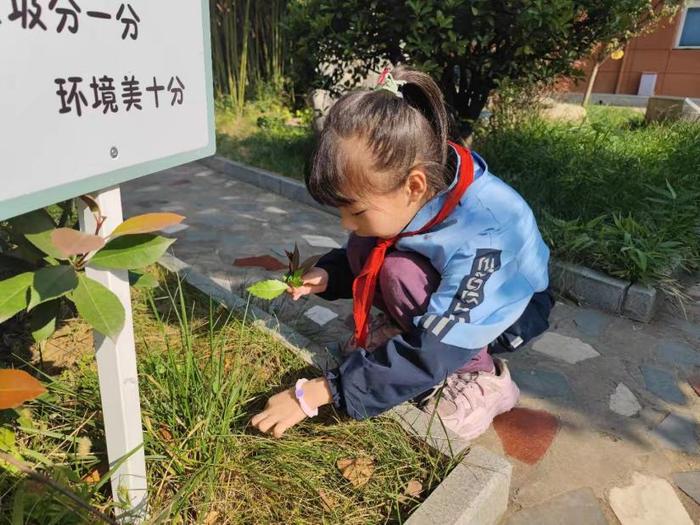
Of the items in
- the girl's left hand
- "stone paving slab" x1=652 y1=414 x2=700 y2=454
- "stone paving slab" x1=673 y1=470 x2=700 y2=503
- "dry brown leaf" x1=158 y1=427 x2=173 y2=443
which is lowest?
"stone paving slab" x1=652 y1=414 x2=700 y2=454

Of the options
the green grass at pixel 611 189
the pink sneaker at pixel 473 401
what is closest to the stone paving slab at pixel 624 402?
the pink sneaker at pixel 473 401

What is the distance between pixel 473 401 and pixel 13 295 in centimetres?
127

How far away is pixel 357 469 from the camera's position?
1.35 meters

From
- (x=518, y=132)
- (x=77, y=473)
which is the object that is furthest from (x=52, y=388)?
(x=518, y=132)

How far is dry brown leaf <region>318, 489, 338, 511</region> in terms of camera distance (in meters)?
1.26

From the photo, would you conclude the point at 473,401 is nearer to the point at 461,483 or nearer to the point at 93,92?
the point at 461,483

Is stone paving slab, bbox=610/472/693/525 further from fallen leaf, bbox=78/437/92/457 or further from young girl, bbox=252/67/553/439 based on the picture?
fallen leaf, bbox=78/437/92/457

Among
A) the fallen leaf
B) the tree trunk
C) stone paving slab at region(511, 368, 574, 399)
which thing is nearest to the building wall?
the tree trunk

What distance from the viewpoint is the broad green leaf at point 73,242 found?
814 mm

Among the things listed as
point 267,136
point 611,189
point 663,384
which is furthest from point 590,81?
point 663,384

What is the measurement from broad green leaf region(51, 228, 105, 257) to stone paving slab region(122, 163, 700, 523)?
3.21 feet

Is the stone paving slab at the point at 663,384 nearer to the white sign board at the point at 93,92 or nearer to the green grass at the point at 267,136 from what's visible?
the white sign board at the point at 93,92

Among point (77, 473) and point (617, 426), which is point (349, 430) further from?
point (617, 426)

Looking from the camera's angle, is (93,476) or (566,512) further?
(566,512)
